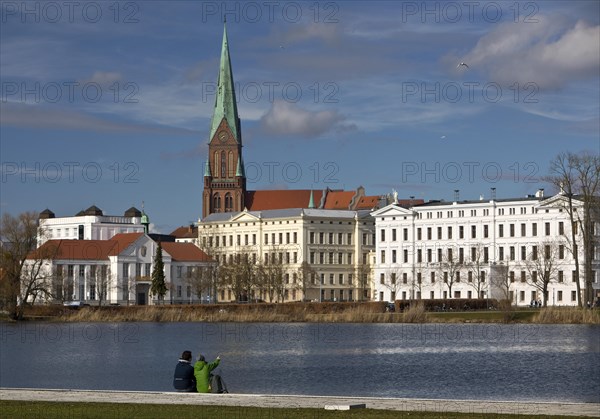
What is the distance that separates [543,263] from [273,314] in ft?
115

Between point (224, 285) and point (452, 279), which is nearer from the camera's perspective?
point (452, 279)

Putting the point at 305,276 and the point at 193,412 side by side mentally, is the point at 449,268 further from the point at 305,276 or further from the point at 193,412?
the point at 193,412

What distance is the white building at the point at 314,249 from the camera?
542 ft

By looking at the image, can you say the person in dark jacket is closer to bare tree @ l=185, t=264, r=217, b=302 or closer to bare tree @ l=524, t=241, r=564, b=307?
bare tree @ l=524, t=241, r=564, b=307

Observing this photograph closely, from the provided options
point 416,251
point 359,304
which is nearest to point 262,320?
point 359,304

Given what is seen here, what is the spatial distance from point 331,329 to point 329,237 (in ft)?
242

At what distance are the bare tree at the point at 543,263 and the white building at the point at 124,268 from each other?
43758mm

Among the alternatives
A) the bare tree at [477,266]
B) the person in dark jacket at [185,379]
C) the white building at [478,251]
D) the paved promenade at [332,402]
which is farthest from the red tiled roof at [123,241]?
the paved promenade at [332,402]

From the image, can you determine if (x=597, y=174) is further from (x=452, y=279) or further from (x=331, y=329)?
(x=452, y=279)

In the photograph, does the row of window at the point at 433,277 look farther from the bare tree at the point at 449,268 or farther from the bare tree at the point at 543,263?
the bare tree at the point at 543,263

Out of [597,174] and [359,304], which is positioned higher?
[597,174]

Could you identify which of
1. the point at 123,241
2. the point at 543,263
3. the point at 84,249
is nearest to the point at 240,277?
the point at 123,241

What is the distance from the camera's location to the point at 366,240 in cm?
17112

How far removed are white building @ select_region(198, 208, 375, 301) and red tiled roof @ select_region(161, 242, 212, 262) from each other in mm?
2752
